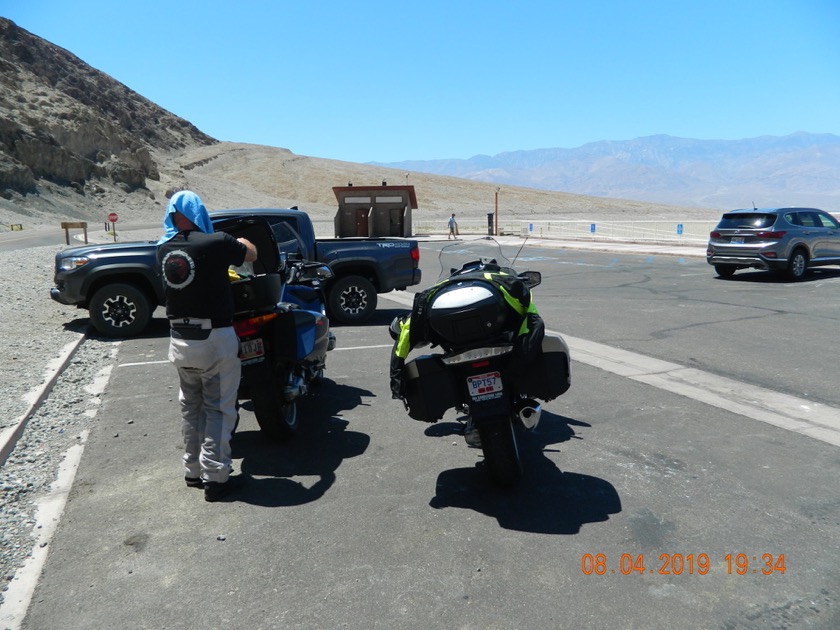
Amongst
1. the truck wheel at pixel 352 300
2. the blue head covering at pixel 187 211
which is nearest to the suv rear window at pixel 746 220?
the truck wheel at pixel 352 300

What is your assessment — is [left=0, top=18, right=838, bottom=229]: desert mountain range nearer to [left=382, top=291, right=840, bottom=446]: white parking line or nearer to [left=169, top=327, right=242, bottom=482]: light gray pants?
[left=382, top=291, right=840, bottom=446]: white parking line

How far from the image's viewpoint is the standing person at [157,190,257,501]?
4.46 m

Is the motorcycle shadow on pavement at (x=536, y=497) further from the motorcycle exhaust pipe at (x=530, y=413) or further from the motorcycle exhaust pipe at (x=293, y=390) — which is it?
the motorcycle exhaust pipe at (x=293, y=390)

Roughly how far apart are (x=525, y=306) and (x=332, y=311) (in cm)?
704

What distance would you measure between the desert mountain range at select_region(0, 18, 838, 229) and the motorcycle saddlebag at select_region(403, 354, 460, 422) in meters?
59.1

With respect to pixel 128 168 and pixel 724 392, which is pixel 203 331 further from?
pixel 128 168

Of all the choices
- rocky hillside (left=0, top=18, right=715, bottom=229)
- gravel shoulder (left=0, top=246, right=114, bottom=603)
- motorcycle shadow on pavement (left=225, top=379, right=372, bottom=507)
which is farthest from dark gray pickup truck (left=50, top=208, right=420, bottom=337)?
rocky hillside (left=0, top=18, right=715, bottom=229)

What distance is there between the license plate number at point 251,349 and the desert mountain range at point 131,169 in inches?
2280

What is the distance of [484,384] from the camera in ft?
14.6

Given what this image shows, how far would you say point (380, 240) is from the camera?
38.5ft

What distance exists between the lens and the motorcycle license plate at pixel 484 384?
4.44 m

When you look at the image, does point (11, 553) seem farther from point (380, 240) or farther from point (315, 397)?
point (380, 240)

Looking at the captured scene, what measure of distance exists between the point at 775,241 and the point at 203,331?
14879mm

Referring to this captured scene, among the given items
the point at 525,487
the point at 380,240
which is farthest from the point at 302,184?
the point at 525,487
